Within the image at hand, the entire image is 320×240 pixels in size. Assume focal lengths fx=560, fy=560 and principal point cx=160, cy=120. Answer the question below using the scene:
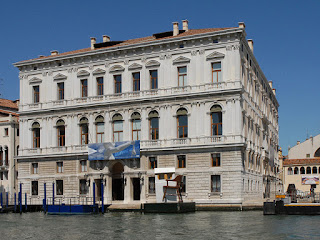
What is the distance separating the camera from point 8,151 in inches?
2223

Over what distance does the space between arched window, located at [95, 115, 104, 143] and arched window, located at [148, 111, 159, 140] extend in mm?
4807

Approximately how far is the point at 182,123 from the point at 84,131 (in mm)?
9649

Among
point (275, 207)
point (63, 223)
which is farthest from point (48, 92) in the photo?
point (275, 207)

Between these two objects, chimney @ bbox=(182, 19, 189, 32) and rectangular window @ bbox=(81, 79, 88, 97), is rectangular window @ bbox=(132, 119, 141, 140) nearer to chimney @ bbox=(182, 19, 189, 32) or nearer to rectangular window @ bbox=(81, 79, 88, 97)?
rectangular window @ bbox=(81, 79, 88, 97)

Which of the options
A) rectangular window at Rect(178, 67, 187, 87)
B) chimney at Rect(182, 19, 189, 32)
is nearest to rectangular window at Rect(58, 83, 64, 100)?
rectangular window at Rect(178, 67, 187, 87)

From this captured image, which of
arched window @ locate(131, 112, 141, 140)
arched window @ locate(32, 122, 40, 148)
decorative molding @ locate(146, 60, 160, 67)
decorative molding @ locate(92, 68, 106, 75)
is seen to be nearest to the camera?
decorative molding @ locate(146, 60, 160, 67)

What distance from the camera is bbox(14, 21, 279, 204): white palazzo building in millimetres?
45094

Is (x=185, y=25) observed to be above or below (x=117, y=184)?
above

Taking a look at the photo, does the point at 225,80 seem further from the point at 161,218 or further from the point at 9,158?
the point at 9,158

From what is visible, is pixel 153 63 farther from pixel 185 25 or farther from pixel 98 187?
pixel 98 187

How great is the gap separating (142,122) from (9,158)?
53.5ft

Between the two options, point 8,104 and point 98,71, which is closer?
point 98,71

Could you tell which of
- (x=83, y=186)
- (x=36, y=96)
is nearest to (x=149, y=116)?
(x=83, y=186)

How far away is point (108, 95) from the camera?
49.8 meters
